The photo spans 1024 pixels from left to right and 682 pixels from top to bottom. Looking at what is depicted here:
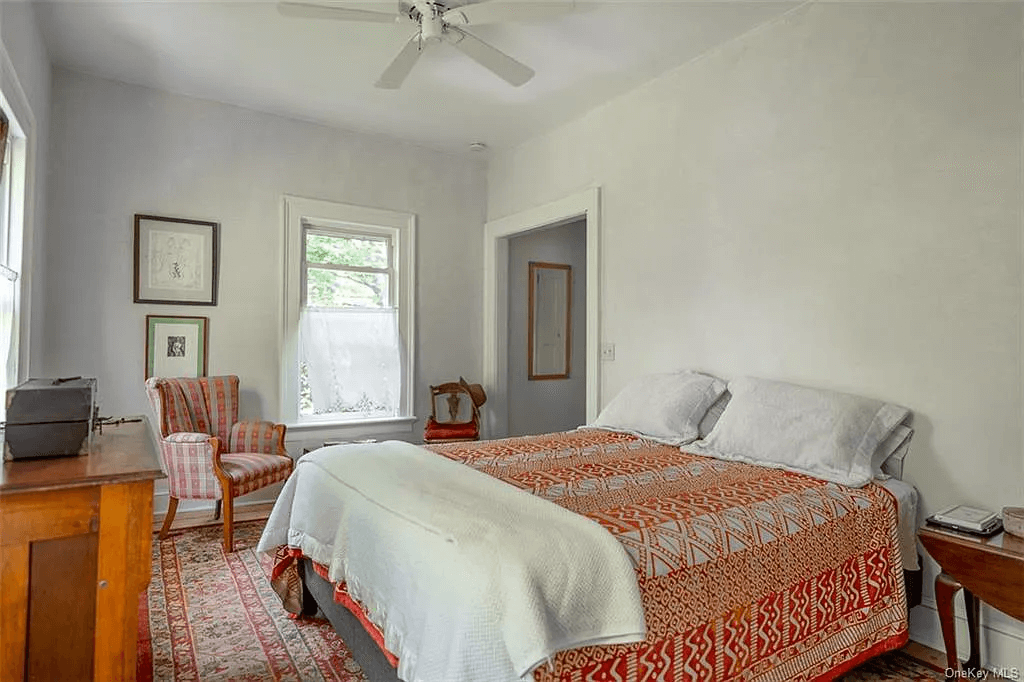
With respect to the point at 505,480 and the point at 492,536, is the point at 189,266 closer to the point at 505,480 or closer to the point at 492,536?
the point at 505,480

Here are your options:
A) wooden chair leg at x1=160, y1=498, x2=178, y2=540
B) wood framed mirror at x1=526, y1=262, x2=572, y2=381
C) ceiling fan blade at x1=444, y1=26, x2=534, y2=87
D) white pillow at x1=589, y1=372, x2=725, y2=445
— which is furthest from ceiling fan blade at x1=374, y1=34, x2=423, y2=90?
wood framed mirror at x1=526, y1=262, x2=572, y2=381

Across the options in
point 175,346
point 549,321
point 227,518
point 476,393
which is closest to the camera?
point 227,518

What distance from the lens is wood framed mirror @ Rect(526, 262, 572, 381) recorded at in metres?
5.60

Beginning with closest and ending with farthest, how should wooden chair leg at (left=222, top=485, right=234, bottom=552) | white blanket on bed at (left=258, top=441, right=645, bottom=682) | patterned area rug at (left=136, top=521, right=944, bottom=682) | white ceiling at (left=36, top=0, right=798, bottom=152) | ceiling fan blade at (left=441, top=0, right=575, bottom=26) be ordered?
white blanket on bed at (left=258, top=441, right=645, bottom=682), patterned area rug at (left=136, top=521, right=944, bottom=682), ceiling fan blade at (left=441, top=0, right=575, bottom=26), white ceiling at (left=36, top=0, right=798, bottom=152), wooden chair leg at (left=222, top=485, right=234, bottom=552)

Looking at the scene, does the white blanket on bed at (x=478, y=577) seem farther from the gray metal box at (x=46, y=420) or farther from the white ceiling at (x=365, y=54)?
the white ceiling at (x=365, y=54)

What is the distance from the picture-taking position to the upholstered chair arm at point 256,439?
3.77 meters

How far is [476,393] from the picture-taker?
16.2ft

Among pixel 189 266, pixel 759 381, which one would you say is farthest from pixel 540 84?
pixel 189 266

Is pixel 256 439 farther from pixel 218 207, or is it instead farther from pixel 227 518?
pixel 218 207

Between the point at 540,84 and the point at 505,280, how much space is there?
189 cm

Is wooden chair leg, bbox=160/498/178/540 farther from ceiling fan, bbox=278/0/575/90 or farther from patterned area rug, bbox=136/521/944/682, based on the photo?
ceiling fan, bbox=278/0/575/90

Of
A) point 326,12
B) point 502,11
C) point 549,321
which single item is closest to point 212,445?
point 326,12

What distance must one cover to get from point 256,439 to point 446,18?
2792mm

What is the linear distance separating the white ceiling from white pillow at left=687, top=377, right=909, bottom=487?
195 cm
